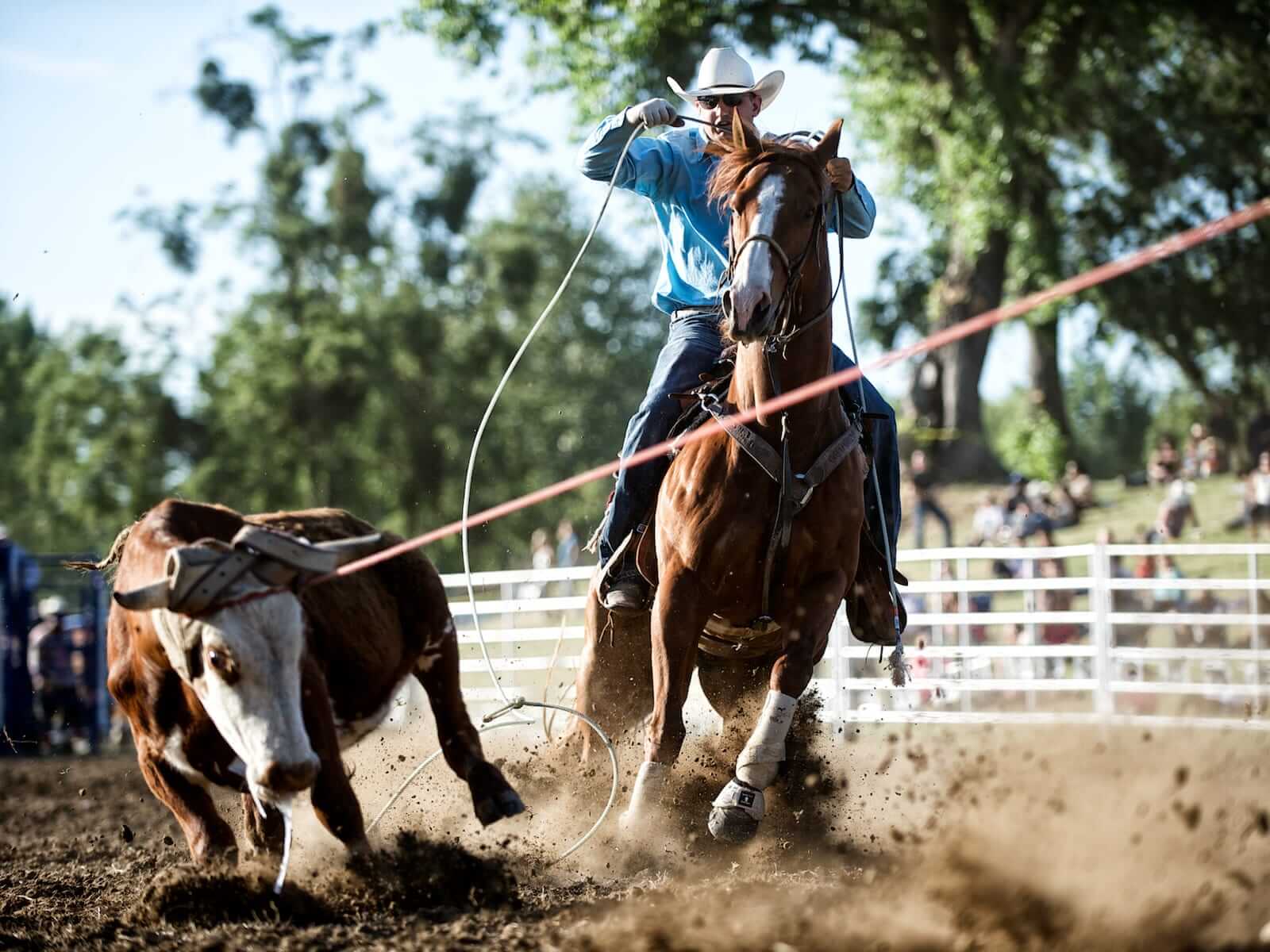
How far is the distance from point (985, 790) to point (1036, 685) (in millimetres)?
5422

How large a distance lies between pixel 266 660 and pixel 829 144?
8.80 feet

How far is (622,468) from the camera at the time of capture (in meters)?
5.76

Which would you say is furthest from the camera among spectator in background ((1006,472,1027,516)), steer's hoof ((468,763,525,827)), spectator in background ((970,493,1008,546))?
spectator in background ((970,493,1008,546))

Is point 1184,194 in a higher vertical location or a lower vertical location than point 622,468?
higher

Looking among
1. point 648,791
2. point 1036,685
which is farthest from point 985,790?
point 1036,685

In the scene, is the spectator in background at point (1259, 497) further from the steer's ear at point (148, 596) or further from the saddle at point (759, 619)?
the steer's ear at point (148, 596)

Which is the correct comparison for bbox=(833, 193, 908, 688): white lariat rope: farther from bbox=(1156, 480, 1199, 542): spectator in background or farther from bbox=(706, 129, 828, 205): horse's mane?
bbox=(1156, 480, 1199, 542): spectator in background

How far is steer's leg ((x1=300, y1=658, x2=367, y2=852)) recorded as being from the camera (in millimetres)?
4645

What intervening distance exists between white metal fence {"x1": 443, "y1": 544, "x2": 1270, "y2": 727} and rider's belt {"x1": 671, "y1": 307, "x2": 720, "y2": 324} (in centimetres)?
216

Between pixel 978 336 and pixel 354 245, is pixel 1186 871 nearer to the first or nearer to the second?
pixel 978 336

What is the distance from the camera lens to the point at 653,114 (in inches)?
218

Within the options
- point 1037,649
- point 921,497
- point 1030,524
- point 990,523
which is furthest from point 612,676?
point 990,523

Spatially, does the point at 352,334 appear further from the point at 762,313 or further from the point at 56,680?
the point at 762,313

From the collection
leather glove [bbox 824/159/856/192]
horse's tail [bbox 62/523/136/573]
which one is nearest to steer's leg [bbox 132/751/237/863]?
horse's tail [bbox 62/523/136/573]
